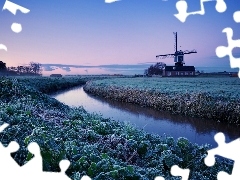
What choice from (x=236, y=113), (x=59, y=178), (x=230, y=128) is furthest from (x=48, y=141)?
(x=236, y=113)

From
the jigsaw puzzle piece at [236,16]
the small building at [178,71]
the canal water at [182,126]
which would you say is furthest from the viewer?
the small building at [178,71]

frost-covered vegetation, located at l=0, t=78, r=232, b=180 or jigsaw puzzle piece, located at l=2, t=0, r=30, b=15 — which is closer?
jigsaw puzzle piece, located at l=2, t=0, r=30, b=15

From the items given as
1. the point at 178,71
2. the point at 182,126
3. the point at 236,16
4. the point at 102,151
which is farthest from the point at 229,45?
Answer: the point at 178,71

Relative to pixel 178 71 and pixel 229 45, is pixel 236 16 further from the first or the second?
pixel 178 71

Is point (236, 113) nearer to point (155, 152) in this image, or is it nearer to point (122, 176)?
point (155, 152)

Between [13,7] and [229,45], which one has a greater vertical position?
[13,7]

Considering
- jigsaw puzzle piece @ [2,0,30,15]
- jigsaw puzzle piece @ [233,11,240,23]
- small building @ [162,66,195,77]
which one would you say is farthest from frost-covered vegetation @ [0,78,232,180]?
small building @ [162,66,195,77]

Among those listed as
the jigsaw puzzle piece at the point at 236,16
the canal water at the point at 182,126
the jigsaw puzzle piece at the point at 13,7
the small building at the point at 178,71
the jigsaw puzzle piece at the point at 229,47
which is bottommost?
the canal water at the point at 182,126

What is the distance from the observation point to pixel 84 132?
24.3 feet

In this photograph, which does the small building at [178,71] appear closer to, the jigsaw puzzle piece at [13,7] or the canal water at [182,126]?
the canal water at [182,126]

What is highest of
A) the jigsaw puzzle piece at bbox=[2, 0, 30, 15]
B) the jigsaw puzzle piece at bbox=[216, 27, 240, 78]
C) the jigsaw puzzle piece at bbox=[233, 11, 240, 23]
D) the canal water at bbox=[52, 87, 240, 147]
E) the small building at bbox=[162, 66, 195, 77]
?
the jigsaw puzzle piece at bbox=[2, 0, 30, 15]

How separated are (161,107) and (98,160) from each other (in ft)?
51.1

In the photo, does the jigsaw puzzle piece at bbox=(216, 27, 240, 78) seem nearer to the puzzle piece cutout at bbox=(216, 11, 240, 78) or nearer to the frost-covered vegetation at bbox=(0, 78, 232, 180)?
the puzzle piece cutout at bbox=(216, 11, 240, 78)

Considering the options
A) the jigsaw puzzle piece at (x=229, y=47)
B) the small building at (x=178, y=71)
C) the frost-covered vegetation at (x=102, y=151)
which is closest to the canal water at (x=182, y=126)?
the frost-covered vegetation at (x=102, y=151)
